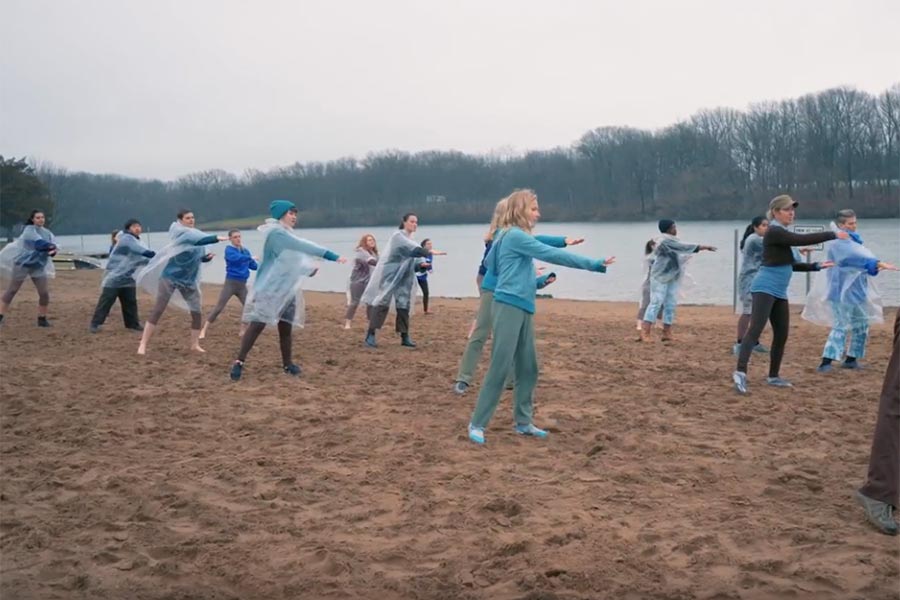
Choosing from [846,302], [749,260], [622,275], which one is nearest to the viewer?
[846,302]

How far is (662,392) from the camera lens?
7.88 meters

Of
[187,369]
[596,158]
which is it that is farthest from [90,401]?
[596,158]

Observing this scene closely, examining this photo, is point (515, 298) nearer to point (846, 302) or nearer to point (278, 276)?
point (278, 276)

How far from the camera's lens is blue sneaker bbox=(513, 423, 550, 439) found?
246 inches

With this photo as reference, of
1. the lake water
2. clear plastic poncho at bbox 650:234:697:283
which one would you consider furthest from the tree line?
clear plastic poncho at bbox 650:234:697:283

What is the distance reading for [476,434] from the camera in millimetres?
6070

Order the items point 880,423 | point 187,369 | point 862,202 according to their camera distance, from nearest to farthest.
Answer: point 880,423
point 187,369
point 862,202

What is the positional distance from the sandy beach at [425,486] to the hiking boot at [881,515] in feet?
0.24

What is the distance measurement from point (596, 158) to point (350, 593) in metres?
101

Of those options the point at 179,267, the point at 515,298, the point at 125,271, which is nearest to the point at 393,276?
the point at 179,267

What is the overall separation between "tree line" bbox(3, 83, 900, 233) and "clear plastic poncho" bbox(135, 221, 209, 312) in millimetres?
57684

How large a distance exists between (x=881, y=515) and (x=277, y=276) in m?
5.96

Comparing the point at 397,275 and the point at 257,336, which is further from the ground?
the point at 397,275

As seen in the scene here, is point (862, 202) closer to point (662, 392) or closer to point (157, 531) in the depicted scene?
point (662, 392)
